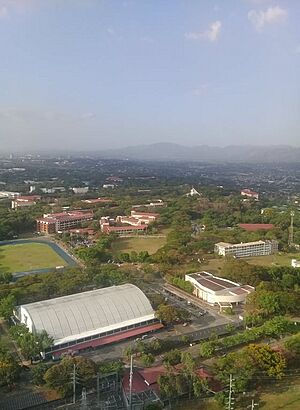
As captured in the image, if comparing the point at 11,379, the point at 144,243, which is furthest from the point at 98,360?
the point at 144,243

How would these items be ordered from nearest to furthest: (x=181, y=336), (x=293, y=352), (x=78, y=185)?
(x=293, y=352) < (x=181, y=336) < (x=78, y=185)

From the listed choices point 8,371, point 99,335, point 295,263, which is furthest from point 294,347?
point 295,263

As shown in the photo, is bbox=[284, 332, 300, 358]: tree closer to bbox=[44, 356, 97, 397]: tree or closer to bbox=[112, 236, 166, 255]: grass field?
bbox=[44, 356, 97, 397]: tree

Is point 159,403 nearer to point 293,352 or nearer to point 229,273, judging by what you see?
point 293,352

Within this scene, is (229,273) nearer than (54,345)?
No

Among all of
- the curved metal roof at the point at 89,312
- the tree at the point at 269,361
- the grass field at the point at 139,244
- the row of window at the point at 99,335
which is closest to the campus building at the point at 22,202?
the grass field at the point at 139,244

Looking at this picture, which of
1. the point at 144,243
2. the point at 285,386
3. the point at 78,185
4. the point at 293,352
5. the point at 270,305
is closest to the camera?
the point at 285,386

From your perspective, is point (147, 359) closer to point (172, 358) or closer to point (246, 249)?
point (172, 358)

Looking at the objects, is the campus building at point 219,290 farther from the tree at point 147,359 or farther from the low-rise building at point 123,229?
the low-rise building at point 123,229
